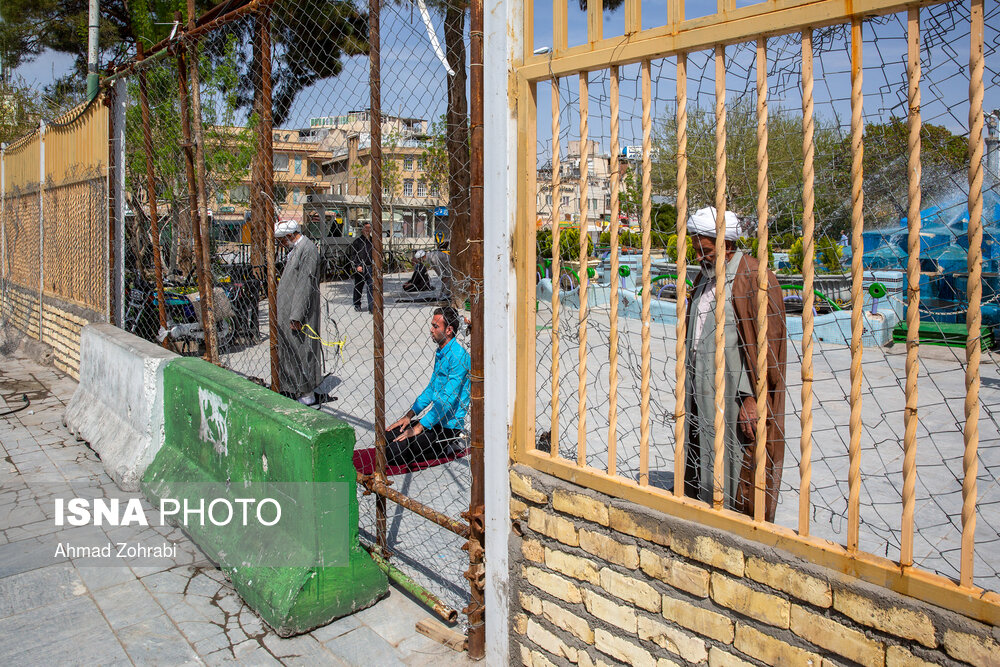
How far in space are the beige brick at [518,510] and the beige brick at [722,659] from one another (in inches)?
31.6

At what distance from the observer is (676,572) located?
80.7 inches

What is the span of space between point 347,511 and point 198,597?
96cm

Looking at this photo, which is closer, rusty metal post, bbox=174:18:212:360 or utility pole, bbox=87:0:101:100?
rusty metal post, bbox=174:18:212:360

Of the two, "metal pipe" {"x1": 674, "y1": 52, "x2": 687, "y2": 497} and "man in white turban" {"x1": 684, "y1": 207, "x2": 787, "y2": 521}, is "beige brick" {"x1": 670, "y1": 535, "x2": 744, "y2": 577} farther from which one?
"man in white turban" {"x1": 684, "y1": 207, "x2": 787, "y2": 521}

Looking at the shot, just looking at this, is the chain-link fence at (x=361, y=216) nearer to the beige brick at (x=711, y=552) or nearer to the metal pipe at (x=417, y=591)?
the metal pipe at (x=417, y=591)

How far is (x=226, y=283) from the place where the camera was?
996 cm

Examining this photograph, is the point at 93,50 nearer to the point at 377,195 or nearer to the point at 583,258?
the point at 377,195

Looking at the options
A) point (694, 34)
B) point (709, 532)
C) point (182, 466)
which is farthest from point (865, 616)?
point (182, 466)

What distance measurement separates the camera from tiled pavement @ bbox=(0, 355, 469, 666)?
2930mm

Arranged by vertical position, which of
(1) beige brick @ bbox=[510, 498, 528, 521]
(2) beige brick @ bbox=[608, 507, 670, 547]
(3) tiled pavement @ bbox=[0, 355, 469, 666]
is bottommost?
(3) tiled pavement @ bbox=[0, 355, 469, 666]

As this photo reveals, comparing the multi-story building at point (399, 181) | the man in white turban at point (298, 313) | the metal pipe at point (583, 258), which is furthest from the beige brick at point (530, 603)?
the man in white turban at point (298, 313)

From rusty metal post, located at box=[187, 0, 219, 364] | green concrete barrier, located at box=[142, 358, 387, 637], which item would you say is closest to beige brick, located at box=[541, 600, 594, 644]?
green concrete barrier, located at box=[142, 358, 387, 637]

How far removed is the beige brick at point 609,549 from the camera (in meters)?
2.17

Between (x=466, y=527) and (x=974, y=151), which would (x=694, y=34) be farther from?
(x=466, y=527)
